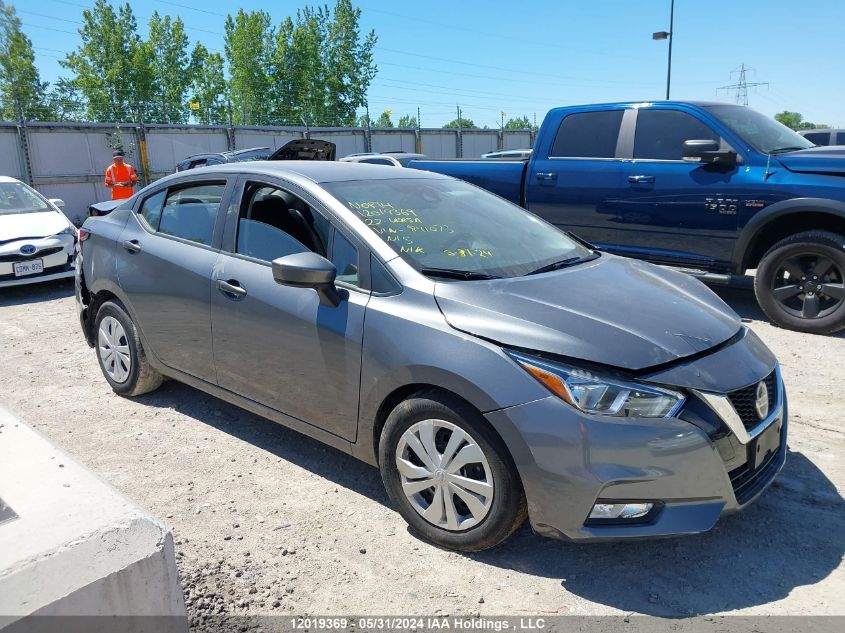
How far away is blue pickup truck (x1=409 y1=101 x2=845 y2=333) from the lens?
226 inches

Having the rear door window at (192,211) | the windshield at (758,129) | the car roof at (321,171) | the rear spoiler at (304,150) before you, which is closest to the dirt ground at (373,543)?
the rear door window at (192,211)

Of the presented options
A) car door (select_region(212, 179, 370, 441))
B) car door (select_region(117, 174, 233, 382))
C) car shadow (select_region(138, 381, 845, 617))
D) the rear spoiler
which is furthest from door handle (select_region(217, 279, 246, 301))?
the rear spoiler

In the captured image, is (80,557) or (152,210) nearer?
(80,557)

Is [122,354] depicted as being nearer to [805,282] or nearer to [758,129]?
[805,282]

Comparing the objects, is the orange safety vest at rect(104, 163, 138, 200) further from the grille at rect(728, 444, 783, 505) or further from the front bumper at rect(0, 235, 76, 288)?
the grille at rect(728, 444, 783, 505)

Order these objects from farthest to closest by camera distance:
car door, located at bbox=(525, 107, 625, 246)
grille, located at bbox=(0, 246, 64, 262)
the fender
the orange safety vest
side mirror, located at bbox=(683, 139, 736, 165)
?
1. the orange safety vest
2. grille, located at bbox=(0, 246, 64, 262)
3. car door, located at bbox=(525, 107, 625, 246)
4. side mirror, located at bbox=(683, 139, 736, 165)
5. the fender

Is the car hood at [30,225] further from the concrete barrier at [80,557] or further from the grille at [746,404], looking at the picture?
the grille at [746,404]

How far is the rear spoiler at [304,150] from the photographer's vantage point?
27.4ft

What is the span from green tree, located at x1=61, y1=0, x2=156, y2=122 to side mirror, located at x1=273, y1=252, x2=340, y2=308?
5732 centimetres

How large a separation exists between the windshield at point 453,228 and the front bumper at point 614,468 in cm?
91

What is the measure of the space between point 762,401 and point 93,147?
19.8 meters

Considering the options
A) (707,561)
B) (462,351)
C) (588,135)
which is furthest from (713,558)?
(588,135)

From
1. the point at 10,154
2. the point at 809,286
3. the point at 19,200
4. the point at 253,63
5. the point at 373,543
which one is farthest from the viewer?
the point at 253,63

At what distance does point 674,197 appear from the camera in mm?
6301
